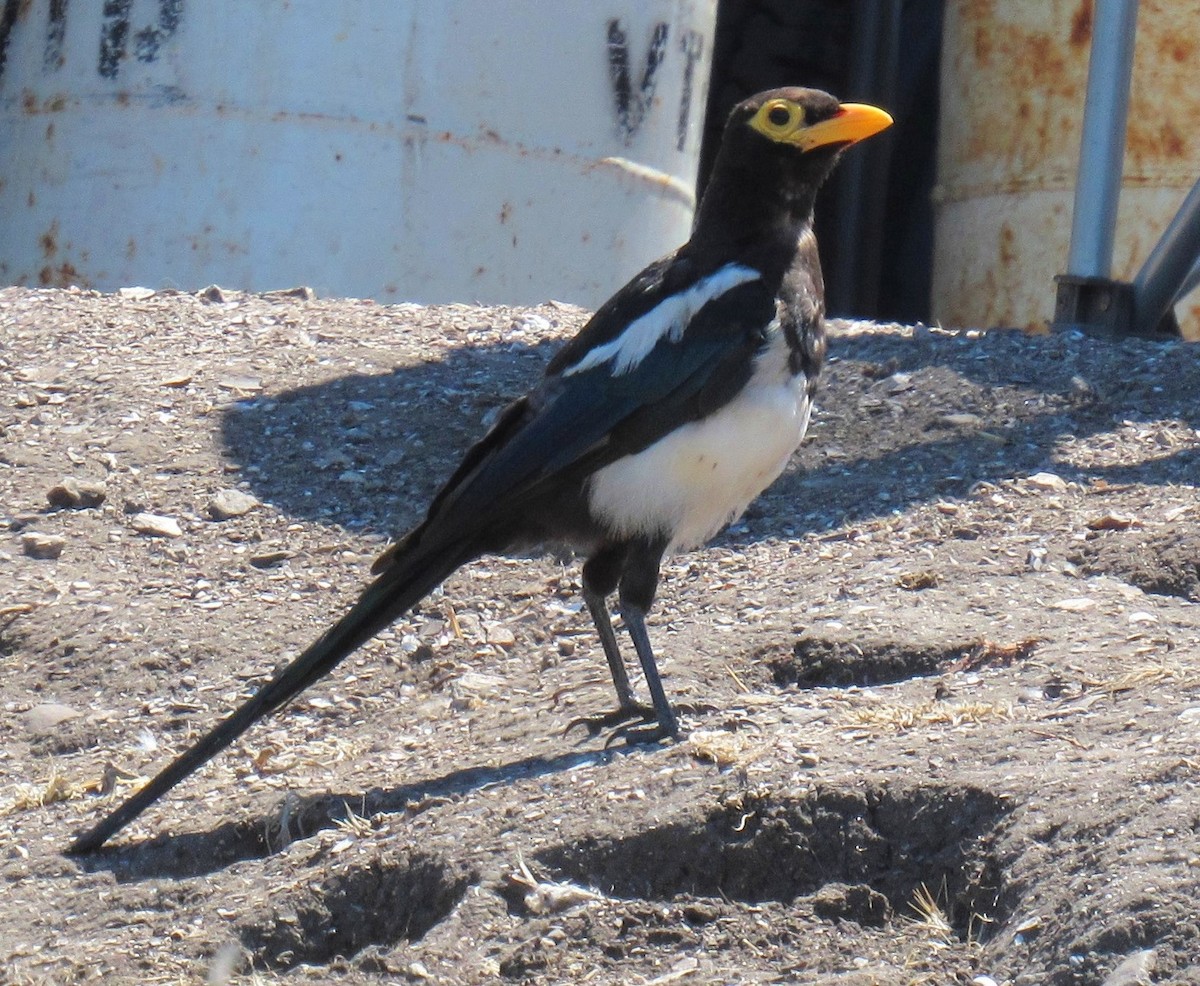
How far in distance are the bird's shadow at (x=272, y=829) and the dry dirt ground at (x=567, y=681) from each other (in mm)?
11

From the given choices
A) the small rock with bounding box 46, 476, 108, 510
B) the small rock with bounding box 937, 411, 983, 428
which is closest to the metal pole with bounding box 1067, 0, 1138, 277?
the small rock with bounding box 937, 411, 983, 428

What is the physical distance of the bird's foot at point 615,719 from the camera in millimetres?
3802

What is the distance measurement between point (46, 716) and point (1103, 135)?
4.07 m

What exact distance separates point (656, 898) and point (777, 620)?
1.35 meters

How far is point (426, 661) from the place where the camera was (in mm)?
4434

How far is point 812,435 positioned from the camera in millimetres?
5410

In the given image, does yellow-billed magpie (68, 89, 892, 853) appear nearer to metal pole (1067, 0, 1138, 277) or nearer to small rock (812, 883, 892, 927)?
small rock (812, 883, 892, 927)

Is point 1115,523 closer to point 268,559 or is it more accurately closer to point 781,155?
point 781,155

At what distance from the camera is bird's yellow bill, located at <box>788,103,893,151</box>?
408cm

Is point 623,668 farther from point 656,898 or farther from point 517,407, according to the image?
point 656,898

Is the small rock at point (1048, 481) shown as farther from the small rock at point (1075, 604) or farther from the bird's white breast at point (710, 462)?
the bird's white breast at point (710, 462)

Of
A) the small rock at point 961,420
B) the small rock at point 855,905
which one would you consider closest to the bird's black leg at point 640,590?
the small rock at point 855,905

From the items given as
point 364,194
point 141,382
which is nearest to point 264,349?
point 141,382

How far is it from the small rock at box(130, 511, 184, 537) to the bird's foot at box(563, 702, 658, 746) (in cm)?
163
